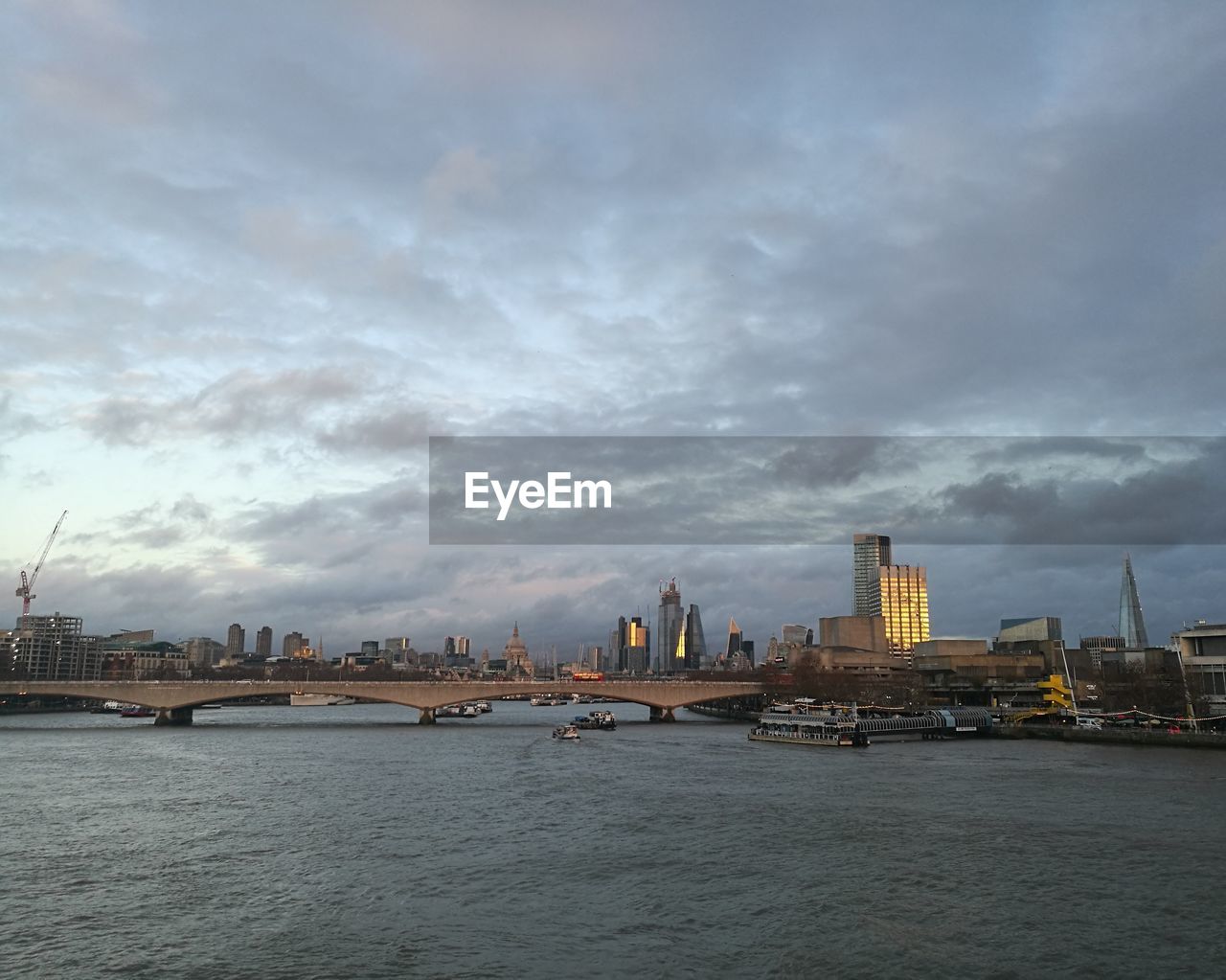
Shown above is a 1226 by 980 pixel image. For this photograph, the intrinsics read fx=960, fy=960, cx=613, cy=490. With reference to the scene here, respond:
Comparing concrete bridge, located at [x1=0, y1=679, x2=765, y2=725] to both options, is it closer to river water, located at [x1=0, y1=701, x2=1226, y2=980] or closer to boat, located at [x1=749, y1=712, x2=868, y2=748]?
boat, located at [x1=749, y1=712, x2=868, y2=748]

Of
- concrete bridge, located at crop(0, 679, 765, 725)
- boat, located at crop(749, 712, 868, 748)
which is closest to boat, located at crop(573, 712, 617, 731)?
concrete bridge, located at crop(0, 679, 765, 725)

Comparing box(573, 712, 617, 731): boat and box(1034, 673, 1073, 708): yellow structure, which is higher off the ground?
box(1034, 673, 1073, 708): yellow structure

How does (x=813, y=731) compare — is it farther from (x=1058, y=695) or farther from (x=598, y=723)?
(x=1058, y=695)

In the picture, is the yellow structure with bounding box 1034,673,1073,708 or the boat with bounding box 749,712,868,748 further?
the yellow structure with bounding box 1034,673,1073,708

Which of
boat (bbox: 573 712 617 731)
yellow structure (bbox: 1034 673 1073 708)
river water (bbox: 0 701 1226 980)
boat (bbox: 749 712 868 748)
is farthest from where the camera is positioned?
boat (bbox: 573 712 617 731)

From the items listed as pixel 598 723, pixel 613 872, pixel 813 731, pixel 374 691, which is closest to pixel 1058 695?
pixel 813 731

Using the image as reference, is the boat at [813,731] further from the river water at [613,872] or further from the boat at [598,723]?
the river water at [613,872]
